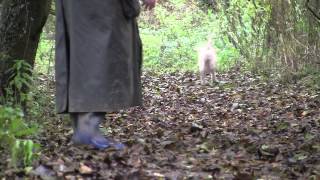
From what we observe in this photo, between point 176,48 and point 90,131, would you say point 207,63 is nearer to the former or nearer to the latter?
point 176,48

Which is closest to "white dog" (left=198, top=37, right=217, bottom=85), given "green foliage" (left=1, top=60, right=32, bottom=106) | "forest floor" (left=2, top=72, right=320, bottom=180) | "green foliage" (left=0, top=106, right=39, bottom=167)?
"forest floor" (left=2, top=72, right=320, bottom=180)

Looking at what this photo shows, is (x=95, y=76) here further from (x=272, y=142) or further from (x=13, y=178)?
(x=272, y=142)

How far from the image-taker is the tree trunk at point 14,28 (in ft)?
20.3

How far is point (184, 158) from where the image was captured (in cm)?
427

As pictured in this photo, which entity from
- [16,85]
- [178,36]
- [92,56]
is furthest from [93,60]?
[178,36]

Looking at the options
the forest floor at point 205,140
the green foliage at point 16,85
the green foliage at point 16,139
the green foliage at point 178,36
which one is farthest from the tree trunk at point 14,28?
the green foliage at point 178,36

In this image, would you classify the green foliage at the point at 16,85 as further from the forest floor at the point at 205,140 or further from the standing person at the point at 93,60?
the standing person at the point at 93,60

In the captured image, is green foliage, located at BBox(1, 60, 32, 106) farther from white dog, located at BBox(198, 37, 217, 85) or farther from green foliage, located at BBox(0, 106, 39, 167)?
white dog, located at BBox(198, 37, 217, 85)

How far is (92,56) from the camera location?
4.14 m

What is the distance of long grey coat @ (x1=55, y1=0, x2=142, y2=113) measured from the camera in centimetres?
413

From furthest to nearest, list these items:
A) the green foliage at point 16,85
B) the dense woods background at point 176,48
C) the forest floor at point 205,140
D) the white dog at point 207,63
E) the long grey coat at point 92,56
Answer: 1. the white dog at point 207,63
2. the green foliage at point 16,85
3. the dense woods background at point 176,48
4. the long grey coat at point 92,56
5. the forest floor at point 205,140

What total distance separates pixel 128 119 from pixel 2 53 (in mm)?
1855

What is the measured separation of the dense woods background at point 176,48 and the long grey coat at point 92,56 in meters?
0.40

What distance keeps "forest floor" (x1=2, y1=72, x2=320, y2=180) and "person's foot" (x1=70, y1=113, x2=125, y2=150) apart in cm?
9
